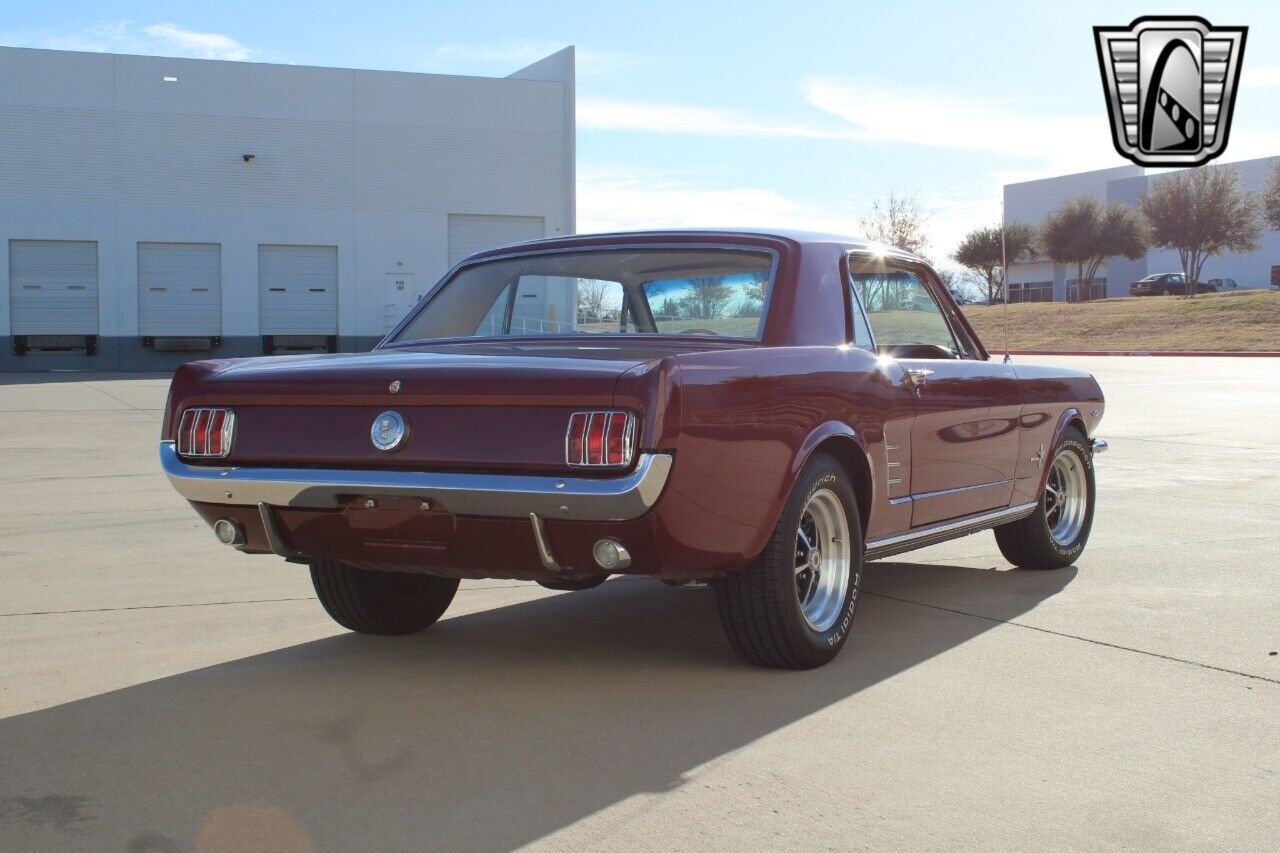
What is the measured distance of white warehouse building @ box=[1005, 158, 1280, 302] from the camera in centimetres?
8162

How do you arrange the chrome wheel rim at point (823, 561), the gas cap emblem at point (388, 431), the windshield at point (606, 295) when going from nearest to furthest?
1. the gas cap emblem at point (388, 431)
2. the chrome wheel rim at point (823, 561)
3. the windshield at point (606, 295)

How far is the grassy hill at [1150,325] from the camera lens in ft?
168

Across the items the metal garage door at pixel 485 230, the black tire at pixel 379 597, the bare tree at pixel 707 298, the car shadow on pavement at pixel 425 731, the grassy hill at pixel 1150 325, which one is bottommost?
the car shadow on pavement at pixel 425 731

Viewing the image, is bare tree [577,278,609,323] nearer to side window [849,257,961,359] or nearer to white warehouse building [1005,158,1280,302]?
side window [849,257,961,359]

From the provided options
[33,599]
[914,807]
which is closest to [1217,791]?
A: [914,807]

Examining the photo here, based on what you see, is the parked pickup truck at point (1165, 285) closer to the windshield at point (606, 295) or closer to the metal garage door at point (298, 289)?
the metal garage door at point (298, 289)

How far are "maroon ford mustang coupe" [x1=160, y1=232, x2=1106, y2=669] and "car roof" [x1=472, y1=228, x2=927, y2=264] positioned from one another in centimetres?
2

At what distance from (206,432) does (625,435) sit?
4.87 ft

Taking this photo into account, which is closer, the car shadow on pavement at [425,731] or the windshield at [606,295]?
the car shadow on pavement at [425,731]

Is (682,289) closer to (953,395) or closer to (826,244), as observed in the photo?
(826,244)

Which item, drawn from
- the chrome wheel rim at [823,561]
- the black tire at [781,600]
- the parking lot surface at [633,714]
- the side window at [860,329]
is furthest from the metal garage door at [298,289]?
the black tire at [781,600]

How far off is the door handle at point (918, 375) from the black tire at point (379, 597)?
1.90 meters

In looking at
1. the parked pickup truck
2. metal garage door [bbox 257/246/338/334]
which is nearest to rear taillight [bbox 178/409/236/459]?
metal garage door [bbox 257/246/338/334]

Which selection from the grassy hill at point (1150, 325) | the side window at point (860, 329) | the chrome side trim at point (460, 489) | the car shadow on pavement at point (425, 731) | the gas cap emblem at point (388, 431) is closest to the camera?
the car shadow on pavement at point (425, 731)
